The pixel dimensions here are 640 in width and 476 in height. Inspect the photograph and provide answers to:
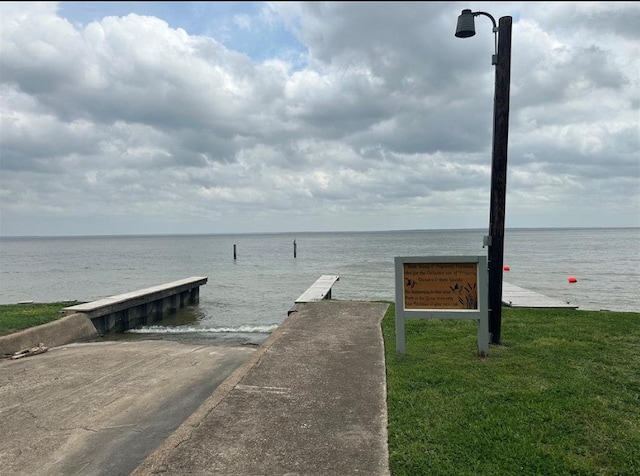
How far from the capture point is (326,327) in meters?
8.62

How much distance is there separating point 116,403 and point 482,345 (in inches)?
185

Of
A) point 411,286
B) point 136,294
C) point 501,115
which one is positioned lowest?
Answer: point 136,294

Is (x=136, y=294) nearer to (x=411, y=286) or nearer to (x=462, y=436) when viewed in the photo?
(x=411, y=286)

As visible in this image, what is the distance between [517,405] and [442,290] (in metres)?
2.11

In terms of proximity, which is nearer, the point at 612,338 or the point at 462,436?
the point at 462,436

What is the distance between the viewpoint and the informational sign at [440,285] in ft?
21.0

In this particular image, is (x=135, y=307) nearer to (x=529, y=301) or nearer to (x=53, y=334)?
(x=53, y=334)

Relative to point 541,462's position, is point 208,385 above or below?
below

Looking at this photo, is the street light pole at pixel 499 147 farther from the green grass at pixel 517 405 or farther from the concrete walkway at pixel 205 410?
the concrete walkway at pixel 205 410

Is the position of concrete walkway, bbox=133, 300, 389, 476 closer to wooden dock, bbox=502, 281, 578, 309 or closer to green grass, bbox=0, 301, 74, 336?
wooden dock, bbox=502, 281, 578, 309

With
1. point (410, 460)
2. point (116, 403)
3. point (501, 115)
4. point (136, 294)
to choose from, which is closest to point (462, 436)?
point (410, 460)

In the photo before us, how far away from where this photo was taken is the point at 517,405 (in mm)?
4570

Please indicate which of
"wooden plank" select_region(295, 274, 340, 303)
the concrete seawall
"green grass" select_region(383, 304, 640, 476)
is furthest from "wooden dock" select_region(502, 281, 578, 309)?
the concrete seawall

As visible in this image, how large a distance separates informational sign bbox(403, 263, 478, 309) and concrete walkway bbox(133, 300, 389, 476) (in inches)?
39.1
